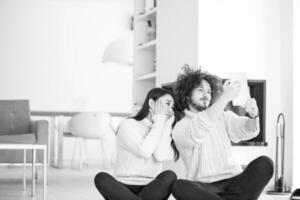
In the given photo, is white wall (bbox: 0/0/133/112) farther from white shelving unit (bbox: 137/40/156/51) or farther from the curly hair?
the curly hair

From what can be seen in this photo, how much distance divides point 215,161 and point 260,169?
0.27m

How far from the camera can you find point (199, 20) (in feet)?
14.2

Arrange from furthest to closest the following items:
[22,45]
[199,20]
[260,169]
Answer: [22,45] → [199,20] → [260,169]

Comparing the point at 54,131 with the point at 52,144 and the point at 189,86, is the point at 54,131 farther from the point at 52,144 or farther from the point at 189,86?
the point at 189,86

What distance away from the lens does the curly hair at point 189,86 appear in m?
3.09

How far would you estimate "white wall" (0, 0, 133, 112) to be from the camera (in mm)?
8742

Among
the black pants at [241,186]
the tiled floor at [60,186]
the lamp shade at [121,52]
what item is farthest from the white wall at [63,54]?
the black pants at [241,186]

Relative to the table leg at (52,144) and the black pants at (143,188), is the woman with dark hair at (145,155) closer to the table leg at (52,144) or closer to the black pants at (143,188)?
the black pants at (143,188)

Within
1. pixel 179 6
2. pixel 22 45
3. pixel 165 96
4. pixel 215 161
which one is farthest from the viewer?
pixel 22 45

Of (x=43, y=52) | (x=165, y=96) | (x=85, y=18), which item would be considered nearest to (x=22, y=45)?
(x=43, y=52)

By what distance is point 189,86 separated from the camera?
3096 millimetres

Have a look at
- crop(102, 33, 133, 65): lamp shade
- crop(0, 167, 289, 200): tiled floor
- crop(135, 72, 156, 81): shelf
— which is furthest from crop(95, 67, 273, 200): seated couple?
crop(102, 33, 133, 65): lamp shade
